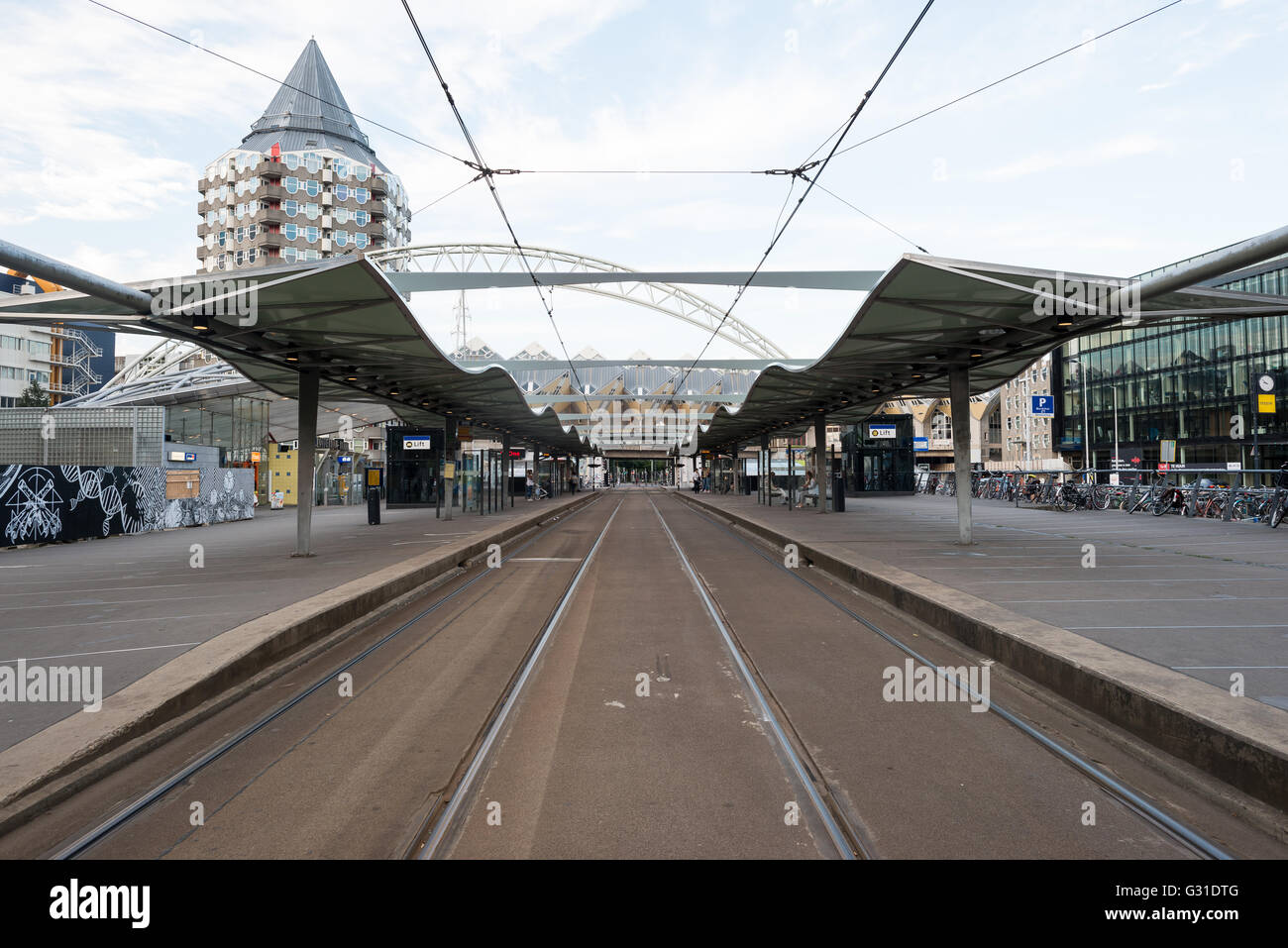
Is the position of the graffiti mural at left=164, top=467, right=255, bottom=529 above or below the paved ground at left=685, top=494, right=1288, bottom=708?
above

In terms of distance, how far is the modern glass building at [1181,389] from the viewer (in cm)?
5034

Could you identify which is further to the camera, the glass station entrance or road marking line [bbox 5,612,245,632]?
the glass station entrance

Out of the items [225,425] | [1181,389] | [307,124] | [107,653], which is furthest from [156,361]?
[1181,389]

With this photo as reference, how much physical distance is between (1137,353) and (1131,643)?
6690cm

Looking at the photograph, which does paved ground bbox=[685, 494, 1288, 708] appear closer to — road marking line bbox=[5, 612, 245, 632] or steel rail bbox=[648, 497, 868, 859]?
steel rail bbox=[648, 497, 868, 859]

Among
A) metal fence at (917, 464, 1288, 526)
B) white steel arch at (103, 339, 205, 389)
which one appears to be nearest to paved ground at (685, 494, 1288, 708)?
metal fence at (917, 464, 1288, 526)

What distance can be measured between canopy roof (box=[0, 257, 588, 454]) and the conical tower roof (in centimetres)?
6787

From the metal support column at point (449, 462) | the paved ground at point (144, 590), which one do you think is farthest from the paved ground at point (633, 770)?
the metal support column at point (449, 462)

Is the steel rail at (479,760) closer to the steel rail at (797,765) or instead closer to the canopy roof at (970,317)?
the steel rail at (797,765)

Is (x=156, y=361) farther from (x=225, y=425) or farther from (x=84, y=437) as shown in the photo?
(x=84, y=437)

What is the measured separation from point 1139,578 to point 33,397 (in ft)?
284

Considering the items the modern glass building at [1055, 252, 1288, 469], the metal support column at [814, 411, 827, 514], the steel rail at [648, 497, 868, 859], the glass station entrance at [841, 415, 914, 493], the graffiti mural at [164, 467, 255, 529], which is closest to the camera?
the steel rail at [648, 497, 868, 859]

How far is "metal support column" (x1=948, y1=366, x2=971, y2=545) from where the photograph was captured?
16.1 m
